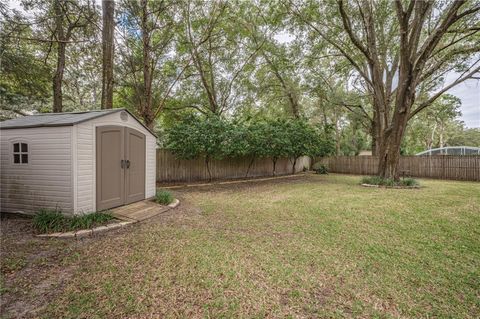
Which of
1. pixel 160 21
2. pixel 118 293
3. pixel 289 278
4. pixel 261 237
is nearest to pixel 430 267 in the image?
pixel 289 278

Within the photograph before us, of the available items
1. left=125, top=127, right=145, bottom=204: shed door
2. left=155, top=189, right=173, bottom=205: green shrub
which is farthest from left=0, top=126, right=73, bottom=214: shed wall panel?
left=155, top=189, right=173, bottom=205: green shrub

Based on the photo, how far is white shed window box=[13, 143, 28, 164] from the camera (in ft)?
14.1

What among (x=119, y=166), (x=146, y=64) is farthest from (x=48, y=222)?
(x=146, y=64)

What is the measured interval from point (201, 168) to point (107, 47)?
5905mm

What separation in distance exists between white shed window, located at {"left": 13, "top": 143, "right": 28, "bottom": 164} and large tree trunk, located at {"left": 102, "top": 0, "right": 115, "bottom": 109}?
267cm

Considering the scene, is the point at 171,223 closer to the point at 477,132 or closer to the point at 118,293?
the point at 118,293

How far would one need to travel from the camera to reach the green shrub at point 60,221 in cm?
356

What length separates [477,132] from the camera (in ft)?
109

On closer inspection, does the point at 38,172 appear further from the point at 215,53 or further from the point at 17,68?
the point at 215,53

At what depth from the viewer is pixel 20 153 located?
14.2 feet

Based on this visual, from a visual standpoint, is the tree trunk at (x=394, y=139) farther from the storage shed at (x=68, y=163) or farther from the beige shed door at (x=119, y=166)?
the storage shed at (x=68, y=163)

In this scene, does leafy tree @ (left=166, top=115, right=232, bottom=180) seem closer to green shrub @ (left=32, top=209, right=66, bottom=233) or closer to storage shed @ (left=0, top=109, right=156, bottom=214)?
storage shed @ (left=0, top=109, right=156, bottom=214)

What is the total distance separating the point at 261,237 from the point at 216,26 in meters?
11.1

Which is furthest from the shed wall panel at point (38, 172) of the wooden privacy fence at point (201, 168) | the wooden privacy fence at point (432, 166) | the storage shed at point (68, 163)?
the wooden privacy fence at point (432, 166)
